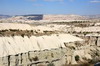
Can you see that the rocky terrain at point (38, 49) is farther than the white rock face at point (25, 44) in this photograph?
Yes

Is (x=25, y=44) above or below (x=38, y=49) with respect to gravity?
above

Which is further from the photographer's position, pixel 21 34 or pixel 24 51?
pixel 21 34

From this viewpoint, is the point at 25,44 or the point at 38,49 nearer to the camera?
the point at 25,44

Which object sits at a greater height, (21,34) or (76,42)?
(21,34)

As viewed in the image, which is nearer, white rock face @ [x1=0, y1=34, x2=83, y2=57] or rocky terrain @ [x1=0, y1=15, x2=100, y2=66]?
white rock face @ [x1=0, y1=34, x2=83, y2=57]

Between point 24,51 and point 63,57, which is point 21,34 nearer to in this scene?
point 24,51

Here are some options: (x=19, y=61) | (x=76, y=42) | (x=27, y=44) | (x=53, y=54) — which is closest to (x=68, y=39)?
(x=76, y=42)

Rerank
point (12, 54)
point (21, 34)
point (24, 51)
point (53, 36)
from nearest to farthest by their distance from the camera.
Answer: point (12, 54), point (24, 51), point (21, 34), point (53, 36)

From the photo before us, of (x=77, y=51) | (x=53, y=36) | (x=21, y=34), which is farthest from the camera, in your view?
Result: (x=77, y=51)
